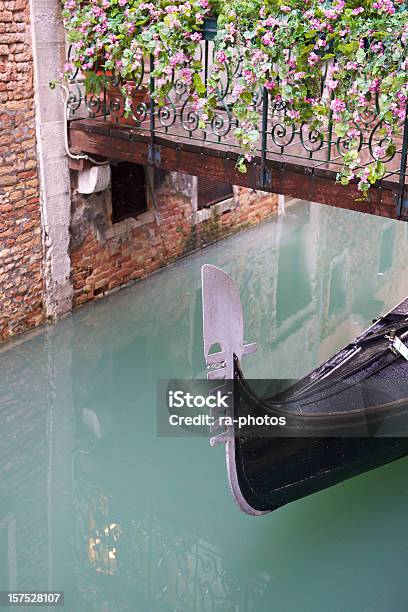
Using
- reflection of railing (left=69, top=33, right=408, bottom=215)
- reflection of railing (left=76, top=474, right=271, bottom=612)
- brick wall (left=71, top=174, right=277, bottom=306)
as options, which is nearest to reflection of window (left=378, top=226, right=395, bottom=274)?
brick wall (left=71, top=174, right=277, bottom=306)

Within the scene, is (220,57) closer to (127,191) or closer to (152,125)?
(152,125)

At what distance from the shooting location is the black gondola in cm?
265

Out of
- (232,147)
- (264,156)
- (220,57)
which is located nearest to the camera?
(220,57)

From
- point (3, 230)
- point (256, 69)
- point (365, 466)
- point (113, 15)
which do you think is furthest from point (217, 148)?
point (365, 466)

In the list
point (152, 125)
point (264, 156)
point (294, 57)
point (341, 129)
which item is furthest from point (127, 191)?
point (341, 129)

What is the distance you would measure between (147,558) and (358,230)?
4644 millimetres

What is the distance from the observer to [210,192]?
6590mm

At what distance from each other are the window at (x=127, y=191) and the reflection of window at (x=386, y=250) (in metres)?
2.01

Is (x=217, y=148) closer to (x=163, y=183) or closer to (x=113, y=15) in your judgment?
(x=113, y=15)

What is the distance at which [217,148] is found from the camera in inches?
168

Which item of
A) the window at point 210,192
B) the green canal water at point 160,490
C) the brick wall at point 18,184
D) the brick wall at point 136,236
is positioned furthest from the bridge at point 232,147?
the window at point 210,192

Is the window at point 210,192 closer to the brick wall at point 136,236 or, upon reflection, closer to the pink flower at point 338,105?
the brick wall at point 136,236

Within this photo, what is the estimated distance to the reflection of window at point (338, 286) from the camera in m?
5.71

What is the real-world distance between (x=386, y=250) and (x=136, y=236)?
7.51 ft
